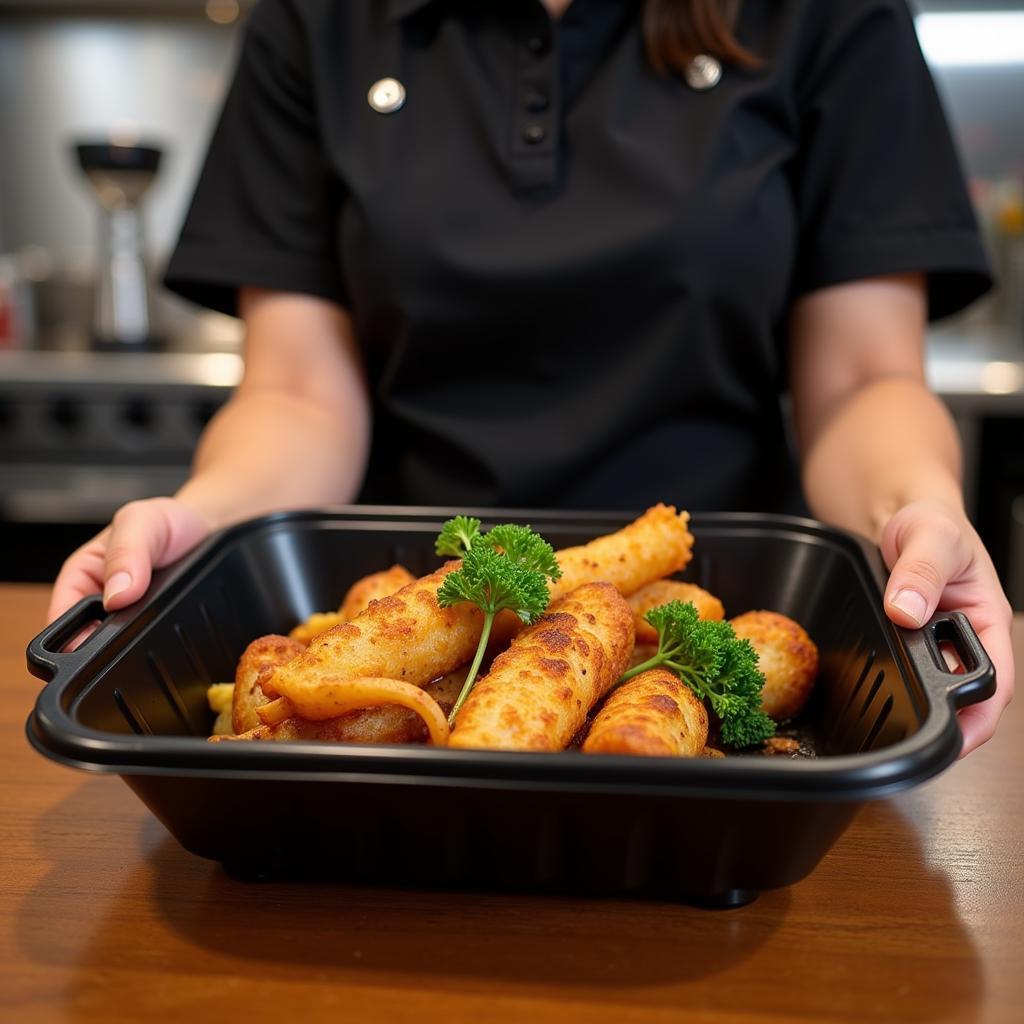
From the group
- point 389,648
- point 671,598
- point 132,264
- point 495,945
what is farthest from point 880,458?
point 132,264

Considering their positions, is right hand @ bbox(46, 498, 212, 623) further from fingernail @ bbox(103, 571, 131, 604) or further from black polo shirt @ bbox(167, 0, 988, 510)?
black polo shirt @ bbox(167, 0, 988, 510)

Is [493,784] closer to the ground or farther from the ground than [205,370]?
farther from the ground

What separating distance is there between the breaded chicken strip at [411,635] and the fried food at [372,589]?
125 millimetres

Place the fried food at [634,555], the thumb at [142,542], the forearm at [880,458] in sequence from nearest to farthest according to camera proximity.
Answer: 1. the thumb at [142,542]
2. the fried food at [634,555]
3. the forearm at [880,458]

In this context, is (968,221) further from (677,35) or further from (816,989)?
(816,989)

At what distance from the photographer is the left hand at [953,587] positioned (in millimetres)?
825

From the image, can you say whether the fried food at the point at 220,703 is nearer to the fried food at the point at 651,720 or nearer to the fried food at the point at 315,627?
the fried food at the point at 315,627

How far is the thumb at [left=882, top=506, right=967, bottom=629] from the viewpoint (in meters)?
0.83

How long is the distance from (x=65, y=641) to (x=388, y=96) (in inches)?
36.0

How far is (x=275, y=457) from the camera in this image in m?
1.38

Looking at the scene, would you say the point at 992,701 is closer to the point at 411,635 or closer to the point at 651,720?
the point at 651,720

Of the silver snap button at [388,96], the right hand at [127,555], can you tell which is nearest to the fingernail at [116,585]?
the right hand at [127,555]

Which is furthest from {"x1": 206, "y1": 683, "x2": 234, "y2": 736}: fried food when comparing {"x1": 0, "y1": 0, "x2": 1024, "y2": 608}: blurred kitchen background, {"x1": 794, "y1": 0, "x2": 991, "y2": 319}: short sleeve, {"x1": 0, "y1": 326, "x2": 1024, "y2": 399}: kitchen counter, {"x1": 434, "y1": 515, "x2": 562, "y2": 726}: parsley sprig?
{"x1": 0, "y1": 0, "x2": 1024, "y2": 608}: blurred kitchen background

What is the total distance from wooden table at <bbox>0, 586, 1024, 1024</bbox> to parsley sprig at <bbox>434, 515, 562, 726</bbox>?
6.8 inches
